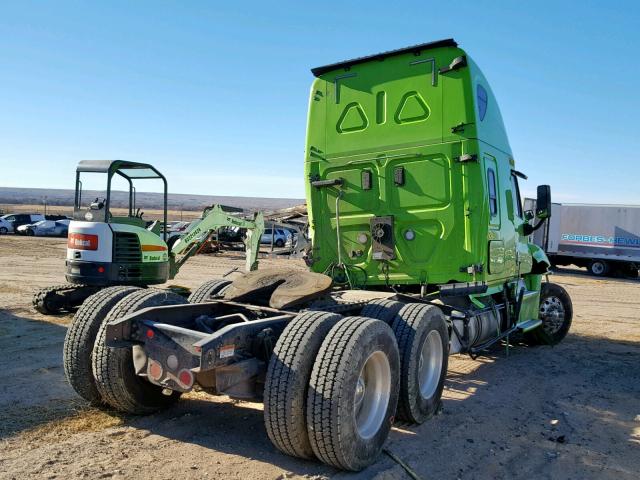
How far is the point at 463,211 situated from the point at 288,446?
3.65m

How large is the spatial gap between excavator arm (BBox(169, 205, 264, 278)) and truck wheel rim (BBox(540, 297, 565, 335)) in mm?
5250

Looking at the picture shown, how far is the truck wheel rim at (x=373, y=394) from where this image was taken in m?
4.46

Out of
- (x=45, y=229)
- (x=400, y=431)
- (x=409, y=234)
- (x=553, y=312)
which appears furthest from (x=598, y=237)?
(x=45, y=229)

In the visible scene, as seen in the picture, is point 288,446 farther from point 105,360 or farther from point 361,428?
point 105,360

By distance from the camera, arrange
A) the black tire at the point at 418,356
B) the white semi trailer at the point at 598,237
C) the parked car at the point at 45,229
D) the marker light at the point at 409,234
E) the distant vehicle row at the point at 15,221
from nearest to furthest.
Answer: the black tire at the point at 418,356 < the marker light at the point at 409,234 < the white semi trailer at the point at 598,237 < the parked car at the point at 45,229 < the distant vehicle row at the point at 15,221

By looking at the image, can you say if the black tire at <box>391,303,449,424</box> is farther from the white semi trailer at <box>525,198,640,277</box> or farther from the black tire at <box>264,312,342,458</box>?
the white semi trailer at <box>525,198,640,277</box>

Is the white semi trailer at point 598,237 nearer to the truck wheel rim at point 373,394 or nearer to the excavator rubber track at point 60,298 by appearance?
the excavator rubber track at point 60,298

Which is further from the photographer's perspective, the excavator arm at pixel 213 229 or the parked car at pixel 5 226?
the parked car at pixel 5 226

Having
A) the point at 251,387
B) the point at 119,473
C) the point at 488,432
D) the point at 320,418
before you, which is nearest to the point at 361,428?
the point at 320,418

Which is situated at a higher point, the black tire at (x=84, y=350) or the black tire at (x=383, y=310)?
the black tire at (x=383, y=310)

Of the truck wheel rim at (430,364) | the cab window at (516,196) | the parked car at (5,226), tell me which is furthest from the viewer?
the parked car at (5,226)

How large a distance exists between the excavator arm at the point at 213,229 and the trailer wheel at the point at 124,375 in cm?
547

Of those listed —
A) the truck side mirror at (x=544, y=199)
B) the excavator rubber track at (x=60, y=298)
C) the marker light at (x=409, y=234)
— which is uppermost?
the truck side mirror at (x=544, y=199)

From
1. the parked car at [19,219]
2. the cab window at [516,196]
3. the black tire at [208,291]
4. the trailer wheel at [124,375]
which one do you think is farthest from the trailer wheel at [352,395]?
the parked car at [19,219]
